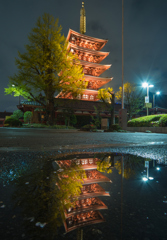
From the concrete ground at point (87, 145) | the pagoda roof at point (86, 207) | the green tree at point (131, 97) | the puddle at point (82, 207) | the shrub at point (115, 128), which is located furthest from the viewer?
the green tree at point (131, 97)

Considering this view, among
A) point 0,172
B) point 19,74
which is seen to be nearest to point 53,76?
point 19,74

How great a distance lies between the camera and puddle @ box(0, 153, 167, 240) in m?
0.43

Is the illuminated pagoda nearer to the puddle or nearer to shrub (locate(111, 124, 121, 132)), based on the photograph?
shrub (locate(111, 124, 121, 132))

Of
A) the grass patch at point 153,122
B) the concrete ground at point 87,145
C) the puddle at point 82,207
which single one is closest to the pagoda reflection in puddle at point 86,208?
Result: the puddle at point 82,207

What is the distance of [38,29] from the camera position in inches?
464

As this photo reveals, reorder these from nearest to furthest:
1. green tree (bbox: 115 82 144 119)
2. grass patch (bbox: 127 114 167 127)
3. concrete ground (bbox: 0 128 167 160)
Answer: concrete ground (bbox: 0 128 167 160) → grass patch (bbox: 127 114 167 127) → green tree (bbox: 115 82 144 119)

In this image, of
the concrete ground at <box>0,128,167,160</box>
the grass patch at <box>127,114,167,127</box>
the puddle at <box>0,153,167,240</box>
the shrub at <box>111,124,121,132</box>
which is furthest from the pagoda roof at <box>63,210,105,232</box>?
the grass patch at <box>127,114,167,127</box>

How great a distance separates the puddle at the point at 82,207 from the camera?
43 cm

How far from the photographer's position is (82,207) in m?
0.59

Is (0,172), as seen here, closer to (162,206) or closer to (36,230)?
(36,230)

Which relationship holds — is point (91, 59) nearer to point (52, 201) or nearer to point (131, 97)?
point (131, 97)

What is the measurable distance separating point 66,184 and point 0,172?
627 mm

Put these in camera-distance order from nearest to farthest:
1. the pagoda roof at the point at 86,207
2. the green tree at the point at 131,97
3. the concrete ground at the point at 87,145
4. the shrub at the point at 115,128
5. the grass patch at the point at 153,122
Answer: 1. the pagoda roof at the point at 86,207
2. the concrete ground at the point at 87,145
3. the grass patch at the point at 153,122
4. the shrub at the point at 115,128
5. the green tree at the point at 131,97

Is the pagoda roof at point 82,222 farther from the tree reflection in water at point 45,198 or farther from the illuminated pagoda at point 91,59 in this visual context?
the illuminated pagoda at point 91,59
